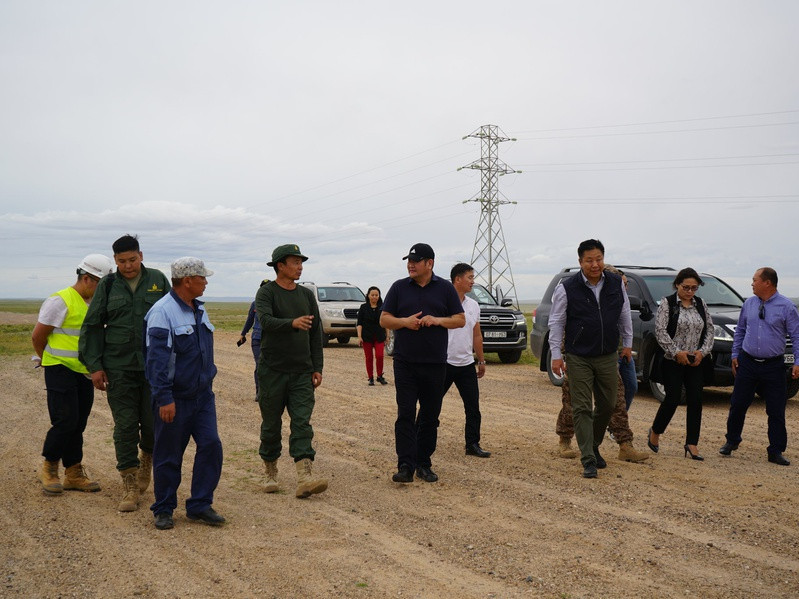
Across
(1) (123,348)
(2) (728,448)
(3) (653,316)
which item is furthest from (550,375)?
(1) (123,348)

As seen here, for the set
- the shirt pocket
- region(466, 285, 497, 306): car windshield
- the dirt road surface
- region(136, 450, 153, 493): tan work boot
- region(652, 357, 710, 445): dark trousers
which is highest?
region(466, 285, 497, 306): car windshield

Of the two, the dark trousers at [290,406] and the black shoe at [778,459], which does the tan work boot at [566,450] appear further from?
the dark trousers at [290,406]

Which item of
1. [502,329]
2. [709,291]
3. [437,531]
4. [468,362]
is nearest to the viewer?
[437,531]

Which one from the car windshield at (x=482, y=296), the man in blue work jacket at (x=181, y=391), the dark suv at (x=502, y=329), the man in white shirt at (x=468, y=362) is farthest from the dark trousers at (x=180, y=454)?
the car windshield at (x=482, y=296)

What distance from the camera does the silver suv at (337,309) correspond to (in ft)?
79.6

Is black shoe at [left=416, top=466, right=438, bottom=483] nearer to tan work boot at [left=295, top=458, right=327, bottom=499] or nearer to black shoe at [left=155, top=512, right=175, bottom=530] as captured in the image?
tan work boot at [left=295, top=458, right=327, bottom=499]

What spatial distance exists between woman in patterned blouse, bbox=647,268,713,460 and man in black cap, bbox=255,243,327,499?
353cm

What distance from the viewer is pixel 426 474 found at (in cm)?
680

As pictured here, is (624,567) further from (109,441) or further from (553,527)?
(109,441)

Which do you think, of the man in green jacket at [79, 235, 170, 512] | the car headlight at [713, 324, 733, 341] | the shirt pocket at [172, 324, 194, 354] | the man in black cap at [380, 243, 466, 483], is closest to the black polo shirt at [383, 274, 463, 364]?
the man in black cap at [380, 243, 466, 483]

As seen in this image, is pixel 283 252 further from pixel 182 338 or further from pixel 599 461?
pixel 599 461

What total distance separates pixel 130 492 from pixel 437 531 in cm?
237

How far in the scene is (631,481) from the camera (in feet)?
21.8

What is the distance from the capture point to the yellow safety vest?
6219 millimetres
